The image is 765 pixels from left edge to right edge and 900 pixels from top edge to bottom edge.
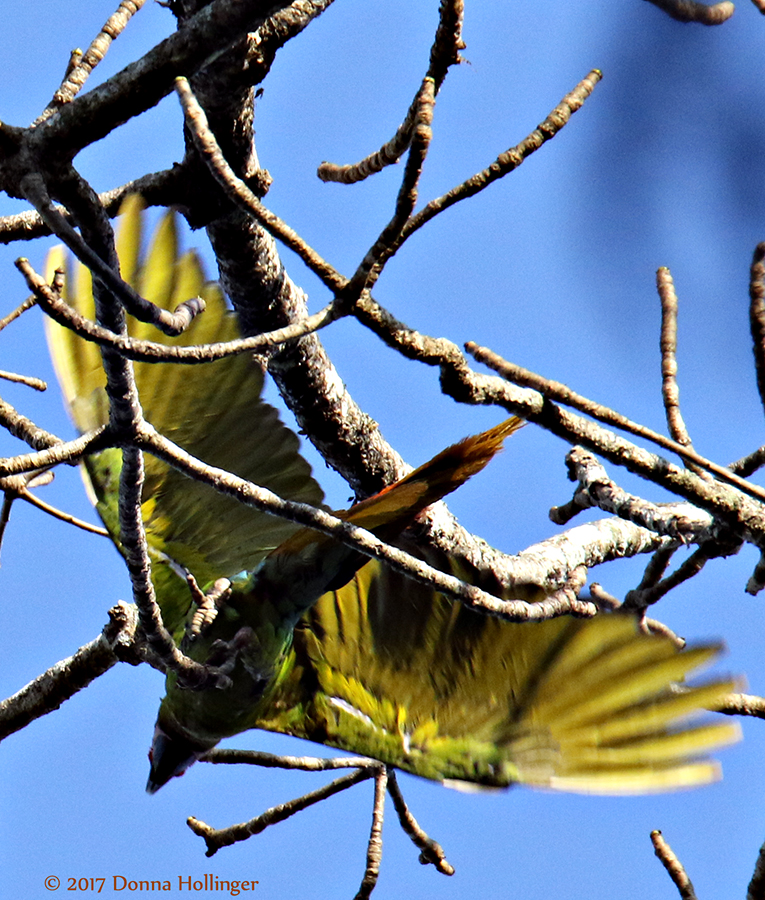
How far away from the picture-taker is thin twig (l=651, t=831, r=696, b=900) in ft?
7.72

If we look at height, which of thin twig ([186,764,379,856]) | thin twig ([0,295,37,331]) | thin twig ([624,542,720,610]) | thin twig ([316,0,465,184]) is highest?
thin twig ([0,295,37,331])

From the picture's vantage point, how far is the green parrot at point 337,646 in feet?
10.5

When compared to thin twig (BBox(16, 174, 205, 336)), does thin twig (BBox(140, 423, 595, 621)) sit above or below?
below

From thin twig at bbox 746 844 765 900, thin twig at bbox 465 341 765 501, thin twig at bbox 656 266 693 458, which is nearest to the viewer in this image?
thin twig at bbox 465 341 765 501

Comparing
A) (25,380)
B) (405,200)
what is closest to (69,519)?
(25,380)

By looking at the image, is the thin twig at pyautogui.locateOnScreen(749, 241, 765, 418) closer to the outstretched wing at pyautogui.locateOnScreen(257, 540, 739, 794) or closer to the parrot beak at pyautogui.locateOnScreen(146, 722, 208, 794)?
the outstretched wing at pyautogui.locateOnScreen(257, 540, 739, 794)

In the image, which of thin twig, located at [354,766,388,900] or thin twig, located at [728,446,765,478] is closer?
thin twig, located at [728,446,765,478]

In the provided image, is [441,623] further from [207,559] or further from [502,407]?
[502,407]

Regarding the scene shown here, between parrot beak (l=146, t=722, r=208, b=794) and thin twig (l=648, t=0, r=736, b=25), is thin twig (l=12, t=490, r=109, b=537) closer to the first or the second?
parrot beak (l=146, t=722, r=208, b=794)

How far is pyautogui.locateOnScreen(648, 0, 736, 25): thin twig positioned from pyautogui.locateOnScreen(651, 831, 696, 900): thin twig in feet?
6.44

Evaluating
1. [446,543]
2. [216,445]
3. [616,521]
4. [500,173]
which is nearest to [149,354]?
[500,173]

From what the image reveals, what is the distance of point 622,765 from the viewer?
340cm

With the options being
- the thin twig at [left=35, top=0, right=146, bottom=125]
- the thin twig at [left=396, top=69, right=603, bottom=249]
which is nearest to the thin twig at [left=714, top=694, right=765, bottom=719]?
the thin twig at [left=396, top=69, right=603, bottom=249]

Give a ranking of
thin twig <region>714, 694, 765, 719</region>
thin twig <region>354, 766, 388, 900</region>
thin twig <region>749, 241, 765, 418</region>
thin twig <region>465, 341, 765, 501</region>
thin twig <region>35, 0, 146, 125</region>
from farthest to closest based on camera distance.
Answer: thin twig <region>354, 766, 388, 900</region> → thin twig <region>714, 694, 765, 719</region> → thin twig <region>749, 241, 765, 418</region> → thin twig <region>35, 0, 146, 125</region> → thin twig <region>465, 341, 765, 501</region>
